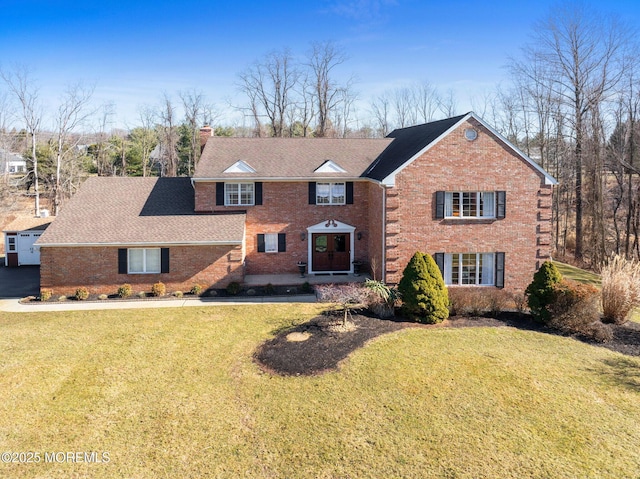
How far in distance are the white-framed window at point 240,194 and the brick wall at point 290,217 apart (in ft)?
1.00

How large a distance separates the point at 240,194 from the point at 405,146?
883cm

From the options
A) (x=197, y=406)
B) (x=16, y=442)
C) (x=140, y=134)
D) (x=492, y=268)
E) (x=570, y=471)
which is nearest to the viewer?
(x=570, y=471)

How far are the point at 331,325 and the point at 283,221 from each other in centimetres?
911

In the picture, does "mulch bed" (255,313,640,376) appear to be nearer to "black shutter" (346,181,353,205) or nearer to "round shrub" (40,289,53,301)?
"black shutter" (346,181,353,205)

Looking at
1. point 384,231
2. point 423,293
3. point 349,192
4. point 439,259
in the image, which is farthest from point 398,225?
point 349,192

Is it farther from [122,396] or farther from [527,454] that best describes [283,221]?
[527,454]

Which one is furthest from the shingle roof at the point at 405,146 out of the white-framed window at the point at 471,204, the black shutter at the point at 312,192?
the black shutter at the point at 312,192

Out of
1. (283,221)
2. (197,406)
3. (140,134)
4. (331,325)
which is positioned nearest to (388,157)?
(283,221)

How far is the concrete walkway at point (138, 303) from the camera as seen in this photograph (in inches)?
727

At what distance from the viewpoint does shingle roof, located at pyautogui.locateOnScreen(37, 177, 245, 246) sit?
2022 centimetres

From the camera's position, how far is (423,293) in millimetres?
16562

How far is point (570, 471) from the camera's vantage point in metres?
8.34

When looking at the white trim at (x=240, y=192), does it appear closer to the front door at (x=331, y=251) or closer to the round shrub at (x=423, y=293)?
the front door at (x=331, y=251)

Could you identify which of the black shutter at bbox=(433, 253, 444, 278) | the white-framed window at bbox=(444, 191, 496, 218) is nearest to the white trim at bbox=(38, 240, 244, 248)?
the black shutter at bbox=(433, 253, 444, 278)
